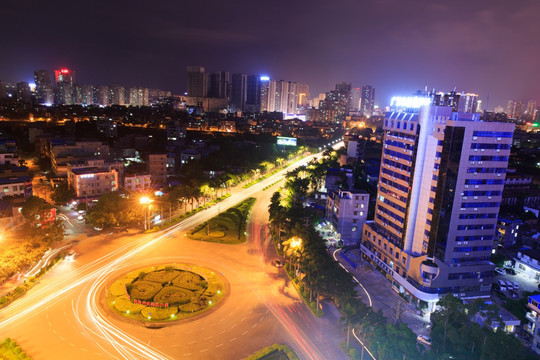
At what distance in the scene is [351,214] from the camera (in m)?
43.9

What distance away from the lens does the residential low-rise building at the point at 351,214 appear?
4325cm

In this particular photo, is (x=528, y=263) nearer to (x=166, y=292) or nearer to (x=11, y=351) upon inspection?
(x=166, y=292)

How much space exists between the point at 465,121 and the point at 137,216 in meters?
37.2

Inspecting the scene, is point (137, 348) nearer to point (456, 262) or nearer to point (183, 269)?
point (183, 269)

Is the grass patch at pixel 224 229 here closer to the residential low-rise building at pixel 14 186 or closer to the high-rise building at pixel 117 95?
the residential low-rise building at pixel 14 186

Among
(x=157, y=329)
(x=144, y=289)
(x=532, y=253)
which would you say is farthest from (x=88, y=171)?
(x=532, y=253)

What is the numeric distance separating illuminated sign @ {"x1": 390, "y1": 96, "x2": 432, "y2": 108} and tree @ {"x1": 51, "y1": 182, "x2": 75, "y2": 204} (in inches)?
1860

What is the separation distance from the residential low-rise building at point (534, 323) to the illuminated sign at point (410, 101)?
18.2 m

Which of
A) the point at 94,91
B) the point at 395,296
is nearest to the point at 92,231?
the point at 395,296

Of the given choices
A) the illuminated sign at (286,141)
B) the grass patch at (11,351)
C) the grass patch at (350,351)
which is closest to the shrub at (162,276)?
the grass patch at (11,351)

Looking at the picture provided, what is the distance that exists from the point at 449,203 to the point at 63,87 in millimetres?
185526

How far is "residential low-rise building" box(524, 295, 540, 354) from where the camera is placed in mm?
24688

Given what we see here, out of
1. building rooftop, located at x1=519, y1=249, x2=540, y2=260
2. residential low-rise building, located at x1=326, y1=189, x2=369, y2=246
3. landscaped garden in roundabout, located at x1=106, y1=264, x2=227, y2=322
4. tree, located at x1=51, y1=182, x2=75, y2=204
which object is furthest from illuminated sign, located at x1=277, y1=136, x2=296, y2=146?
landscaped garden in roundabout, located at x1=106, y1=264, x2=227, y2=322

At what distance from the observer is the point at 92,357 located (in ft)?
74.2
